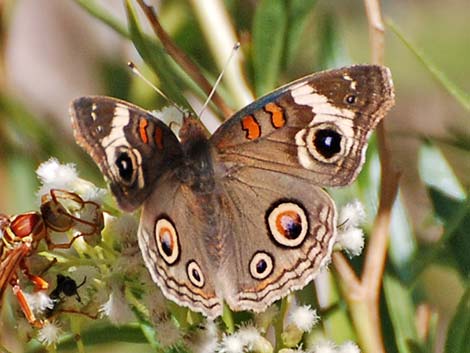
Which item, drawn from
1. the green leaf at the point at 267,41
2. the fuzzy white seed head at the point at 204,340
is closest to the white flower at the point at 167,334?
the fuzzy white seed head at the point at 204,340

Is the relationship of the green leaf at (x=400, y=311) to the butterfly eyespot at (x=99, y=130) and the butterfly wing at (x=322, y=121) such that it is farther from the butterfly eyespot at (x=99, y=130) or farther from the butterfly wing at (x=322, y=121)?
the butterfly eyespot at (x=99, y=130)

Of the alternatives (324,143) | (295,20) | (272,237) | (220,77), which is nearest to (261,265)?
(272,237)

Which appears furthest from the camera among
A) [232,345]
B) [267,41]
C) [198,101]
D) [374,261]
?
[198,101]

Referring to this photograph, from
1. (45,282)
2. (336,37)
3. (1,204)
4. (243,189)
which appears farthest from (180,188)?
(1,204)

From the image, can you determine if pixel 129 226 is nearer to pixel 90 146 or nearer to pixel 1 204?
pixel 90 146

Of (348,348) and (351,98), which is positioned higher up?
(351,98)

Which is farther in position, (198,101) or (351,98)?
(198,101)

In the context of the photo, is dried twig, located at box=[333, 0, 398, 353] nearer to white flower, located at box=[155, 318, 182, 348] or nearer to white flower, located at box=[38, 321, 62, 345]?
white flower, located at box=[155, 318, 182, 348]

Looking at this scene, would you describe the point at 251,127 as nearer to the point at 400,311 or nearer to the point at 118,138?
the point at 118,138
